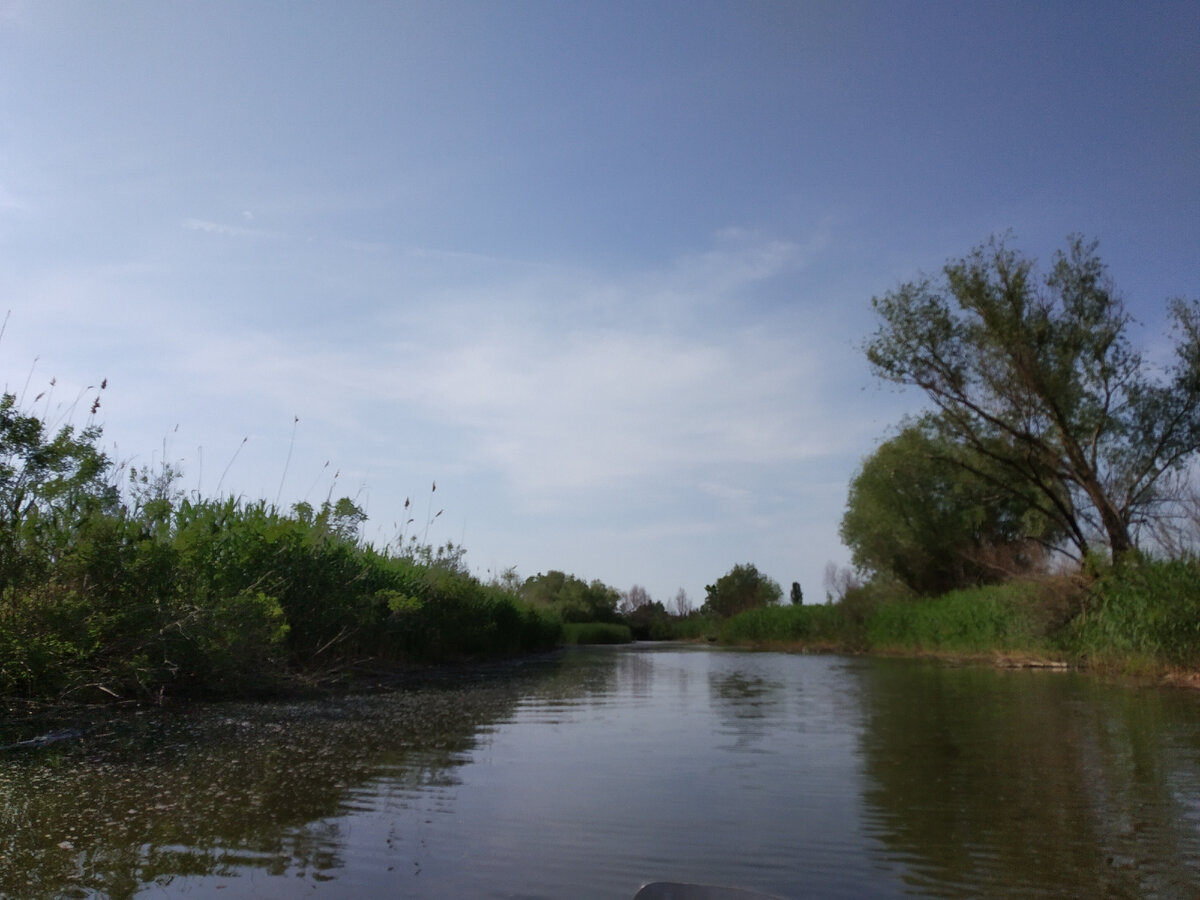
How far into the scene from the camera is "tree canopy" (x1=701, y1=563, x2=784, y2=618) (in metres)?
72.8

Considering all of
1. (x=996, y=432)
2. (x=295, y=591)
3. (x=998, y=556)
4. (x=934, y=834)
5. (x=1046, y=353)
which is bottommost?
(x=934, y=834)

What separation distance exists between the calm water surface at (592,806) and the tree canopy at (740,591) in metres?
64.9

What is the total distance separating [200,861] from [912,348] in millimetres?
20492

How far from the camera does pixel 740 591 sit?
77.6 metres

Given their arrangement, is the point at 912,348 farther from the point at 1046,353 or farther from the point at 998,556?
the point at 998,556

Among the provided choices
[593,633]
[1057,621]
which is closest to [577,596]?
[593,633]

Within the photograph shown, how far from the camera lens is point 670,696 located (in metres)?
11.8

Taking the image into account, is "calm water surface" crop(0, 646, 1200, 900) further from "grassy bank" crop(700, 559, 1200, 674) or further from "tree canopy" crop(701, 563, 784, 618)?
"tree canopy" crop(701, 563, 784, 618)

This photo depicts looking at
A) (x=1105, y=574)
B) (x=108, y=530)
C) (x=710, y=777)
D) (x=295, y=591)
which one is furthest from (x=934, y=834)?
(x=1105, y=574)

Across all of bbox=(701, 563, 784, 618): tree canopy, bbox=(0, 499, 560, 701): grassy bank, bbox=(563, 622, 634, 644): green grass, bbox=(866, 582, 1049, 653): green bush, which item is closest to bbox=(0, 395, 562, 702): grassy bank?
bbox=(0, 499, 560, 701): grassy bank

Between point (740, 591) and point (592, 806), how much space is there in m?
75.0

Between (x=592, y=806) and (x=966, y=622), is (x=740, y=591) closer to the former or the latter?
(x=966, y=622)

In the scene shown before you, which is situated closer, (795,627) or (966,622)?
(966,622)

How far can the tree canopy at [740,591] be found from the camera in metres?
72.8
